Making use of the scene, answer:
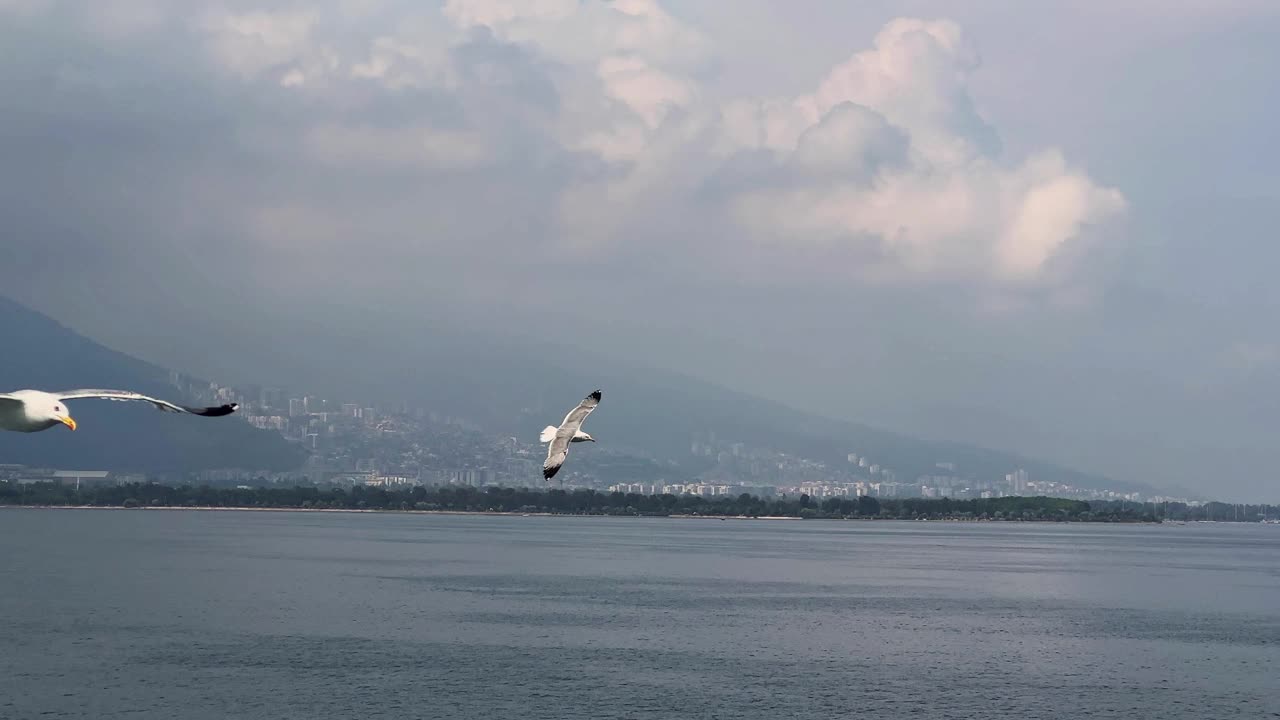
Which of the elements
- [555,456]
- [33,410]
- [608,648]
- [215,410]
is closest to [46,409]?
[33,410]

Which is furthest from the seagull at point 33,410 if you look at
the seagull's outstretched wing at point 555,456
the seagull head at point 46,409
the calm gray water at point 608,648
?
the calm gray water at point 608,648

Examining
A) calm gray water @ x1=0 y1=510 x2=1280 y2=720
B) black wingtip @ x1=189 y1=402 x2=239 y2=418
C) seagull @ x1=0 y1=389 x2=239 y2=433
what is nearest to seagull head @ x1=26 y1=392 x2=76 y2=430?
seagull @ x1=0 y1=389 x2=239 y2=433

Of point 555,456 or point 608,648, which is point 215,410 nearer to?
point 555,456

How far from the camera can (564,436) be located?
39656 mm

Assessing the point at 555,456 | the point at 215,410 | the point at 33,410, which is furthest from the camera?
the point at 555,456

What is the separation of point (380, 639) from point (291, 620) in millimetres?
14804

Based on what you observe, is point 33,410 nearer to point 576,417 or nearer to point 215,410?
point 215,410

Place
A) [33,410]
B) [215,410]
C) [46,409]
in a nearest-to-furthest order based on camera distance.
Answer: [33,410] < [46,409] < [215,410]

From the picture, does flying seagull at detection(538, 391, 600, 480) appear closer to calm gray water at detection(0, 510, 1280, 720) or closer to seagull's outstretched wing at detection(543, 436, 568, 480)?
seagull's outstretched wing at detection(543, 436, 568, 480)

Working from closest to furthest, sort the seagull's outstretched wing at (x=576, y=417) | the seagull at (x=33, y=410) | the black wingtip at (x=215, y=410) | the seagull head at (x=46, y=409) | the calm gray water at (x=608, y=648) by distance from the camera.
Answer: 1. the seagull at (x=33, y=410)
2. the seagull head at (x=46, y=409)
3. the black wingtip at (x=215, y=410)
4. the seagull's outstretched wing at (x=576, y=417)
5. the calm gray water at (x=608, y=648)

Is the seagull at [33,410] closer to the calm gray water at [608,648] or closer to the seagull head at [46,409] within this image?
the seagull head at [46,409]

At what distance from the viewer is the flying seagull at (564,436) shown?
123 feet

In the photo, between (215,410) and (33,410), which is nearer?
(33,410)

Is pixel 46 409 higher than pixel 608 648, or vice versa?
pixel 46 409
